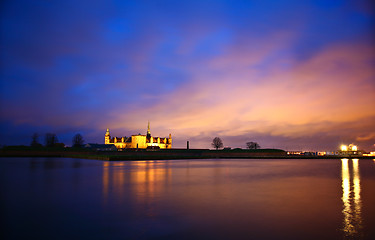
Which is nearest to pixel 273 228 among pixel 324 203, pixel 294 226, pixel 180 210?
pixel 294 226

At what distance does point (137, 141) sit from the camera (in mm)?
→ 174750

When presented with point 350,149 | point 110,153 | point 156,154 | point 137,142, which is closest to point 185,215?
point 110,153

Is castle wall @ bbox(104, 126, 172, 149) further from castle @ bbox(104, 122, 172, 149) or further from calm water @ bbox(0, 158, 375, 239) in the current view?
calm water @ bbox(0, 158, 375, 239)

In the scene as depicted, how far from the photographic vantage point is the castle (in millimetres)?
174500

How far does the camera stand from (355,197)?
640 inches

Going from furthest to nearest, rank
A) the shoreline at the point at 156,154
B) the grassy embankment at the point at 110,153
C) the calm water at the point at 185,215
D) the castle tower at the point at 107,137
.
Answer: the castle tower at the point at 107,137 → the shoreline at the point at 156,154 → the grassy embankment at the point at 110,153 → the calm water at the point at 185,215

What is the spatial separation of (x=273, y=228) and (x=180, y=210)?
4.43m

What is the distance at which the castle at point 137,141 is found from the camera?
174 meters

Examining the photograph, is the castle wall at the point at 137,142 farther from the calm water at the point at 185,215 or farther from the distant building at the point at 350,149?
the calm water at the point at 185,215

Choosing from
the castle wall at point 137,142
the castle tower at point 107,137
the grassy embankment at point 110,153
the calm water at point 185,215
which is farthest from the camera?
the castle tower at point 107,137

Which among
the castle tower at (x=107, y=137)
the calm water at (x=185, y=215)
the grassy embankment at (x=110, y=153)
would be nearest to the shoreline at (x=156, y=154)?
the grassy embankment at (x=110, y=153)

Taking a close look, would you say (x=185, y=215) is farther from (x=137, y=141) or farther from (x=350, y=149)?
(x=350, y=149)

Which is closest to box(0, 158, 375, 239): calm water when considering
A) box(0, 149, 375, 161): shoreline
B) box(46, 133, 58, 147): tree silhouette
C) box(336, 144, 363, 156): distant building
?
box(0, 149, 375, 161): shoreline

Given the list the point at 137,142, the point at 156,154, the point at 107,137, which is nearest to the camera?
the point at 156,154
